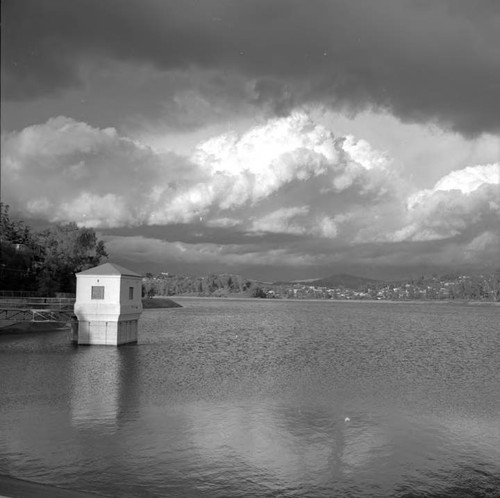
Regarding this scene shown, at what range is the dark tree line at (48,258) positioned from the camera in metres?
101

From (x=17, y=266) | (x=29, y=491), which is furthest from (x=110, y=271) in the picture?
(x=17, y=266)

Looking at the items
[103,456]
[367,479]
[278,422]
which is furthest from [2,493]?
[278,422]

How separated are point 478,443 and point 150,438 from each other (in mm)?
12623

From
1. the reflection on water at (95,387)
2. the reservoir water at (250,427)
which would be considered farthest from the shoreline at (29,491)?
the reflection on water at (95,387)

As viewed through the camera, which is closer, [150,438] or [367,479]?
[367,479]

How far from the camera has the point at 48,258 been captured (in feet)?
356

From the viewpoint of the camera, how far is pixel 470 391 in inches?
1358

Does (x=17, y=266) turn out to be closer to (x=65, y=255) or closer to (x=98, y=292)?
(x=65, y=255)

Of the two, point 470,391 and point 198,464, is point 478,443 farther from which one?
point 470,391

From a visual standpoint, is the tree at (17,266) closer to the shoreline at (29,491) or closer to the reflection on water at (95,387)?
the reflection on water at (95,387)

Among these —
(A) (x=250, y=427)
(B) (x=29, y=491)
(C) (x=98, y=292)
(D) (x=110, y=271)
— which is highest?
(D) (x=110, y=271)

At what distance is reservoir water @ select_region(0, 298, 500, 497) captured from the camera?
17.4 m

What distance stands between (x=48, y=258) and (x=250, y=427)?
93.2 m

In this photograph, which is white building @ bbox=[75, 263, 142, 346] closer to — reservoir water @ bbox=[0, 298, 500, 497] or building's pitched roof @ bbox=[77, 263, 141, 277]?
building's pitched roof @ bbox=[77, 263, 141, 277]
